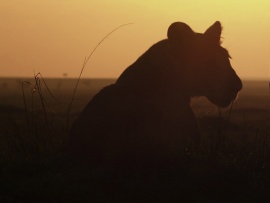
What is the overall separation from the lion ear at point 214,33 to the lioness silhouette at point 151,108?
18 mm

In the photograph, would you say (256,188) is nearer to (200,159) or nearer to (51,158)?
(200,159)

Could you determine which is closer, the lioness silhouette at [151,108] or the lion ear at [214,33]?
the lioness silhouette at [151,108]

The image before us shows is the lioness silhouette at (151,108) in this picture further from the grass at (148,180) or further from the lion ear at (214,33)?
the grass at (148,180)

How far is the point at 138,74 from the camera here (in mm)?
6883

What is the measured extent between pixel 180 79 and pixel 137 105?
900mm

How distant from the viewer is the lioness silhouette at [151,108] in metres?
6.48

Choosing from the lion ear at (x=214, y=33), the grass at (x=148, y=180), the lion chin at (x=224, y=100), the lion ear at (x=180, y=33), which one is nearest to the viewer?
the grass at (x=148, y=180)

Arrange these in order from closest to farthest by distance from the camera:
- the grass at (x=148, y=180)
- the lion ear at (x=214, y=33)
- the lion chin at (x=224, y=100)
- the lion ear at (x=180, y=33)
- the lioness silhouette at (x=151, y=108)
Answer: the grass at (x=148, y=180)
the lioness silhouette at (x=151, y=108)
the lion ear at (x=180, y=33)
the lion ear at (x=214, y=33)
the lion chin at (x=224, y=100)

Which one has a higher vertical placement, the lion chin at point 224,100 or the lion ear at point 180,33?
the lion ear at point 180,33

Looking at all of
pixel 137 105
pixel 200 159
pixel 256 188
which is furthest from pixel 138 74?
pixel 256 188

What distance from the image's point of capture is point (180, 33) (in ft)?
23.0

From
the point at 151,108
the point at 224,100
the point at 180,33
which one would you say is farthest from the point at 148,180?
the point at 224,100

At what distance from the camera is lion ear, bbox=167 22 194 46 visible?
6969 mm

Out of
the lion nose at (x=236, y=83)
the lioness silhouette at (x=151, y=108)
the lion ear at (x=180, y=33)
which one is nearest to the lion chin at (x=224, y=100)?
the lion nose at (x=236, y=83)
